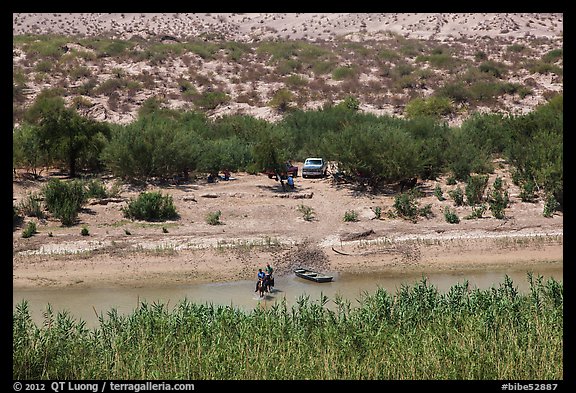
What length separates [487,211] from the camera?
23188 mm

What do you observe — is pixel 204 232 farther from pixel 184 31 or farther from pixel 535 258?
pixel 184 31

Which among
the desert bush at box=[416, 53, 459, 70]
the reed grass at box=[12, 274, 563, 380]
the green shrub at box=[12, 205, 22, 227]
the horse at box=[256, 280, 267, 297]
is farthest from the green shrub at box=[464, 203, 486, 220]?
the desert bush at box=[416, 53, 459, 70]

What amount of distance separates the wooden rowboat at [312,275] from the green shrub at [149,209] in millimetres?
6230

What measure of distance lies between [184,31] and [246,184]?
4716 cm

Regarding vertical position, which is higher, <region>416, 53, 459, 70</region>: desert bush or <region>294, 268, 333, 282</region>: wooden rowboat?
<region>416, 53, 459, 70</region>: desert bush

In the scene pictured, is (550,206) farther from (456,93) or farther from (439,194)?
(456,93)

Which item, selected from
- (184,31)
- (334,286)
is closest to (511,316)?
(334,286)

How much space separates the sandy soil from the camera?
1862 cm

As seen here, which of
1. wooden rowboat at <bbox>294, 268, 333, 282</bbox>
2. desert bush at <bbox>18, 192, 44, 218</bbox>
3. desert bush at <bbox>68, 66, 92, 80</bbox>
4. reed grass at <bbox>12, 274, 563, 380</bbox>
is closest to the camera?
reed grass at <bbox>12, 274, 563, 380</bbox>

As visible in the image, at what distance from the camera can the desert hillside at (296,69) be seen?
43.4 m

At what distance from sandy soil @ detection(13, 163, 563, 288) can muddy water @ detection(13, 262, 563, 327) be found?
0.54 m

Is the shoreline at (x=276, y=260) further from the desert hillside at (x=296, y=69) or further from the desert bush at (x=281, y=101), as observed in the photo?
the desert bush at (x=281, y=101)

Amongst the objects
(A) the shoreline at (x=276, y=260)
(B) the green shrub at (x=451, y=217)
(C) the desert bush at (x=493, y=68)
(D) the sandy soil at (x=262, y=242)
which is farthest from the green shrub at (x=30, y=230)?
(C) the desert bush at (x=493, y=68)

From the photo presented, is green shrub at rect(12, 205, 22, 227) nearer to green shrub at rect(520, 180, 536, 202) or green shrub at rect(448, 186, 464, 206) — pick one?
green shrub at rect(448, 186, 464, 206)
